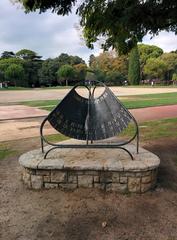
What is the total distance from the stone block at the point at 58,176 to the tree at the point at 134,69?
1869 inches

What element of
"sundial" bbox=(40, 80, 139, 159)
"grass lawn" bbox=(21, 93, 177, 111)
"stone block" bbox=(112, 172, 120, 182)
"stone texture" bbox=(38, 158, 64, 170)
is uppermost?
"sundial" bbox=(40, 80, 139, 159)

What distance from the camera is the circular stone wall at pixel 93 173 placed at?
416 cm

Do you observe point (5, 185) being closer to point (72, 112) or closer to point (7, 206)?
point (7, 206)

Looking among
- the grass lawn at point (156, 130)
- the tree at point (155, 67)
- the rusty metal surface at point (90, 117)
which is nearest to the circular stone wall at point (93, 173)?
the rusty metal surface at point (90, 117)

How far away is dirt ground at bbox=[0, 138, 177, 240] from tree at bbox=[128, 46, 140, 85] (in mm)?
47217

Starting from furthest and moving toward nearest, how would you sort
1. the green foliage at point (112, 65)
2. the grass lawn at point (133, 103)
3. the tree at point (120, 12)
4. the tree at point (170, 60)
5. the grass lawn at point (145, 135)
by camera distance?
the green foliage at point (112, 65), the tree at point (170, 60), the grass lawn at point (133, 103), the grass lawn at point (145, 135), the tree at point (120, 12)

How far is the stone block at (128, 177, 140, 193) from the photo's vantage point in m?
4.15

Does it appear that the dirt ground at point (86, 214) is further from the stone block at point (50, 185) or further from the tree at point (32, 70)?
the tree at point (32, 70)

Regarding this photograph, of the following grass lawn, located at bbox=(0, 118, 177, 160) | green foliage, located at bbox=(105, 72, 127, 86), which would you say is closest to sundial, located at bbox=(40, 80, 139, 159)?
grass lawn, located at bbox=(0, 118, 177, 160)

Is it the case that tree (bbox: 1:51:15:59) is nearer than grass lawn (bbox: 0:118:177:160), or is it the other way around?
grass lawn (bbox: 0:118:177:160)

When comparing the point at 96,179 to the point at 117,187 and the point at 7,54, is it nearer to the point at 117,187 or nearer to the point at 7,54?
the point at 117,187

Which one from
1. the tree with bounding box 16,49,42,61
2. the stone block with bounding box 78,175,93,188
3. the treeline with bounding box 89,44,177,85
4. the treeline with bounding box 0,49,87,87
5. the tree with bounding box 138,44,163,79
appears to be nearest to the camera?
the stone block with bounding box 78,175,93,188

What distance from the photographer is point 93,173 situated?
423 centimetres

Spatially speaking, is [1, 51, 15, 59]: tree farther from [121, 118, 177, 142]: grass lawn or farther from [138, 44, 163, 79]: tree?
[121, 118, 177, 142]: grass lawn
